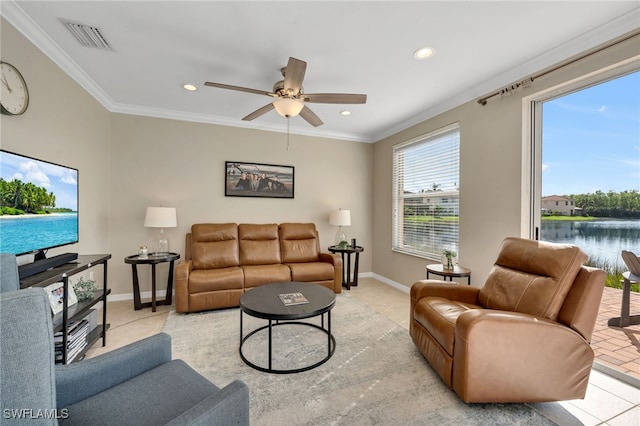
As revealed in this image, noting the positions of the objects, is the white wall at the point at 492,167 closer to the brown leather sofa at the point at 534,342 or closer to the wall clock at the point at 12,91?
the brown leather sofa at the point at 534,342

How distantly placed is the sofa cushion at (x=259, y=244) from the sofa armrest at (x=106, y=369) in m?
2.50

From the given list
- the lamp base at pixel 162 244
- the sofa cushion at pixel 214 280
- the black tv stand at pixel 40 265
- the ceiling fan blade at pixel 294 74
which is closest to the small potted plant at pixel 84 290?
the black tv stand at pixel 40 265

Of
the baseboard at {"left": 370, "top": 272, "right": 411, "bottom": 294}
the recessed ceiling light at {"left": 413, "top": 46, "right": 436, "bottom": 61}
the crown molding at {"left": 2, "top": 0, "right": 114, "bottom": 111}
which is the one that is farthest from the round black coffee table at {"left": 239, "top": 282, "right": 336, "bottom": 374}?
the crown molding at {"left": 2, "top": 0, "right": 114, "bottom": 111}

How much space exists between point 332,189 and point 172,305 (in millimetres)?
3043

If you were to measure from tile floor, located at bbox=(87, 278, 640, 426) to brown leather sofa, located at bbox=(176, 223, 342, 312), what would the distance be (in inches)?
17.3

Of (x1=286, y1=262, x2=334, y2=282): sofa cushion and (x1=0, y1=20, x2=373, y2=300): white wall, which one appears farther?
(x1=286, y1=262, x2=334, y2=282): sofa cushion

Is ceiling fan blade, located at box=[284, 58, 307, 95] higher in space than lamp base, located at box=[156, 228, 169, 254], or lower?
higher

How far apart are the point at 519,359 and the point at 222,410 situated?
5.60ft

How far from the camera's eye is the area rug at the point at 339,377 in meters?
1.63

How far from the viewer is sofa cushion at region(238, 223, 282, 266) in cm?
391

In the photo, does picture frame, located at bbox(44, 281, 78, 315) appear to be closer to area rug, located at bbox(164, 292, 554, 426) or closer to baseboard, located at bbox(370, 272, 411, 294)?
area rug, located at bbox(164, 292, 554, 426)

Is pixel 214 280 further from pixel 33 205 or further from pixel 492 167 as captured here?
pixel 492 167

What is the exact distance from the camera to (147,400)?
111 centimetres

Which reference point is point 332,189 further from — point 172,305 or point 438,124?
point 172,305
